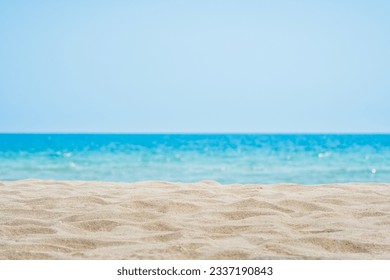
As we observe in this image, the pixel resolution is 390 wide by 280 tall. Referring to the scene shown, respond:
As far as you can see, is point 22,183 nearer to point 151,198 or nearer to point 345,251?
point 151,198

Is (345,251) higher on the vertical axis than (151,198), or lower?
lower

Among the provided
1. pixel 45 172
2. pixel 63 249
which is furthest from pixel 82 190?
pixel 45 172

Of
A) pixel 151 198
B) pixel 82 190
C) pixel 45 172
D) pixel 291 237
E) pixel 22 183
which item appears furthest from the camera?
pixel 45 172

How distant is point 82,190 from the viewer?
4570 millimetres

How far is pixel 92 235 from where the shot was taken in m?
2.88

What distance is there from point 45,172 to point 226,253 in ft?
44.7

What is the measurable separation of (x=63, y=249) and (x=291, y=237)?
106 cm

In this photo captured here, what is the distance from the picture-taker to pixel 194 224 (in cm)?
306

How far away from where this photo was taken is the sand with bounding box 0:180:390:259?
2527 millimetres

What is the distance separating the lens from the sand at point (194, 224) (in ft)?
8.29

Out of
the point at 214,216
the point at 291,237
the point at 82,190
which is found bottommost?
the point at 291,237

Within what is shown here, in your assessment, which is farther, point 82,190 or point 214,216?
point 82,190
